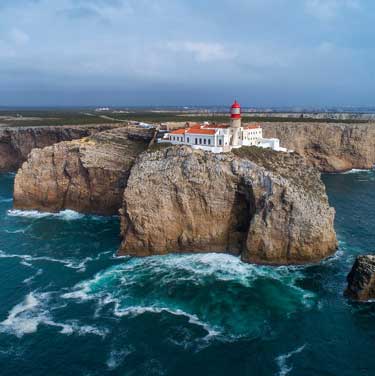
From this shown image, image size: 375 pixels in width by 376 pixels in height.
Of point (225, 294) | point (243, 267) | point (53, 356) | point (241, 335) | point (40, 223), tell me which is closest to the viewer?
point (53, 356)

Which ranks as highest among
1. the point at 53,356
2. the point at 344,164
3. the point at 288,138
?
the point at 288,138

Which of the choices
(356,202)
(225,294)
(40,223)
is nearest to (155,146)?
(40,223)

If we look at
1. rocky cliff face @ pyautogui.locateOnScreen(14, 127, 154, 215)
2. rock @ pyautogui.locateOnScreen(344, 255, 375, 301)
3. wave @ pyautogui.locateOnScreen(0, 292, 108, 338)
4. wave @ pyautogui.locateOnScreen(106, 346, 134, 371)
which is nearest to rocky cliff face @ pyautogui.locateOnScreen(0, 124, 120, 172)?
rocky cliff face @ pyautogui.locateOnScreen(14, 127, 154, 215)

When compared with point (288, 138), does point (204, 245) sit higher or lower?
lower

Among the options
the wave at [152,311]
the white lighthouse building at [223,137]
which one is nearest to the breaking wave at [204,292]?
the wave at [152,311]

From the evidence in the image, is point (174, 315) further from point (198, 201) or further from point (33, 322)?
point (198, 201)

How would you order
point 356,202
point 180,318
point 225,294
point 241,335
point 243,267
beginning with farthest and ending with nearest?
1. point 356,202
2. point 243,267
3. point 225,294
4. point 180,318
5. point 241,335

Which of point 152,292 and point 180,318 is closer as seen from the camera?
point 180,318

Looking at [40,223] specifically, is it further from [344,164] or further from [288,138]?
[344,164]
